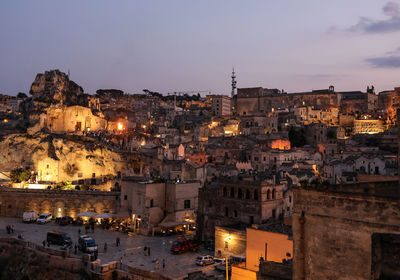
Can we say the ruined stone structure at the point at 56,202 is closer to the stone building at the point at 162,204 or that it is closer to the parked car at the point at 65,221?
the parked car at the point at 65,221

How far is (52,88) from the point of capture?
65.5m

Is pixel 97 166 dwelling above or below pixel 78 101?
below

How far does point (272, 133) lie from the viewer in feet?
226

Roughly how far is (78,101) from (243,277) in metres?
61.5

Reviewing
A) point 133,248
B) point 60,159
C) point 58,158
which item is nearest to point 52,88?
point 58,158

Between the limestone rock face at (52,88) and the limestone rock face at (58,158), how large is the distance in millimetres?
10187

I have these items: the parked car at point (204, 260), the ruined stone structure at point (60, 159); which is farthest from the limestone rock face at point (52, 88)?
the parked car at point (204, 260)

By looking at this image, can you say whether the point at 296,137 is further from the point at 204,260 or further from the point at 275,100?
the point at 204,260

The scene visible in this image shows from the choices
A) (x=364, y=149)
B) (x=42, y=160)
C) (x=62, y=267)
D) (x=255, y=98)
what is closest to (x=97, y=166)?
(x=42, y=160)

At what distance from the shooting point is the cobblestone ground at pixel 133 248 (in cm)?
2396

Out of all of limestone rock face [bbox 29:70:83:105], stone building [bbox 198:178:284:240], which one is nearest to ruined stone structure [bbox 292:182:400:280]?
stone building [bbox 198:178:284:240]

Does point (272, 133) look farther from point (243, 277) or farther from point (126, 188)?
point (243, 277)

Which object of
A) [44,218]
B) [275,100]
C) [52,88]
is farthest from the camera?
[275,100]

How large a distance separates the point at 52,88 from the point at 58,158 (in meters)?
16.9
